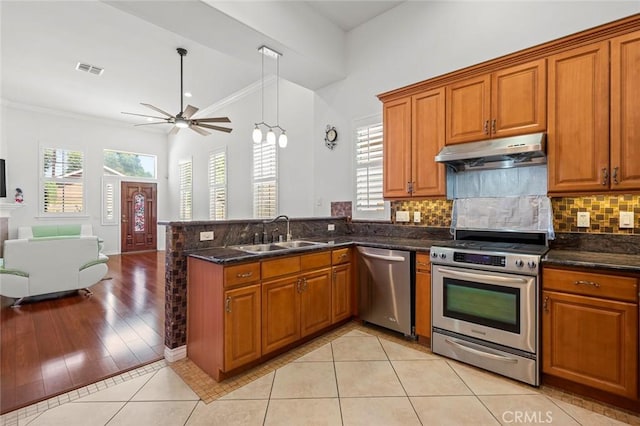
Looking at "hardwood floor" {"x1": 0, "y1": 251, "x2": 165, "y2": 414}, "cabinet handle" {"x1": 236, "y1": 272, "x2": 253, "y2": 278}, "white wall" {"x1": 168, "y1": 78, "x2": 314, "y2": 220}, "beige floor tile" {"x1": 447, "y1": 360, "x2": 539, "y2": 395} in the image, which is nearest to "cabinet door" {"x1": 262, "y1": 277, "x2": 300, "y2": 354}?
"cabinet handle" {"x1": 236, "y1": 272, "x2": 253, "y2": 278}

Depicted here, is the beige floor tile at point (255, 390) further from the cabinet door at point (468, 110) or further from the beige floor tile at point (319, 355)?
the cabinet door at point (468, 110)

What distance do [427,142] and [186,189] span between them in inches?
275

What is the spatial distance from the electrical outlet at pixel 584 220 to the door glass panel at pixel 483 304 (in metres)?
0.88

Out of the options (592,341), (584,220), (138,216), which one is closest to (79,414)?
(592,341)

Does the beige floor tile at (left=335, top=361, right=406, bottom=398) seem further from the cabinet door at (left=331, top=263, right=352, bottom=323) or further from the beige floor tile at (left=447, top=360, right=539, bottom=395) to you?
the cabinet door at (left=331, top=263, right=352, bottom=323)

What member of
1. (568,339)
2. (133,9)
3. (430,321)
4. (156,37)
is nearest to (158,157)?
(156,37)

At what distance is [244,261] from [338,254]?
112 centimetres

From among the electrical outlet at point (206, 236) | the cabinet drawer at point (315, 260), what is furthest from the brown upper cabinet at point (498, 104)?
the electrical outlet at point (206, 236)

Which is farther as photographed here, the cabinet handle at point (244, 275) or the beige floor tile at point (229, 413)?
Answer: the cabinet handle at point (244, 275)

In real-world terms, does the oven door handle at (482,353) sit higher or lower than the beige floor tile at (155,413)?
higher

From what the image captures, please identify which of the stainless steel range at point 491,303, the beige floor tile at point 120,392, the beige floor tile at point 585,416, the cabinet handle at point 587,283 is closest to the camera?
the beige floor tile at point 585,416

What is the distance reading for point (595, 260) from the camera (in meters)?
2.01

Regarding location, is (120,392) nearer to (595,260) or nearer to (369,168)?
(369,168)

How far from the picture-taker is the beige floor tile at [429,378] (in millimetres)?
2104
